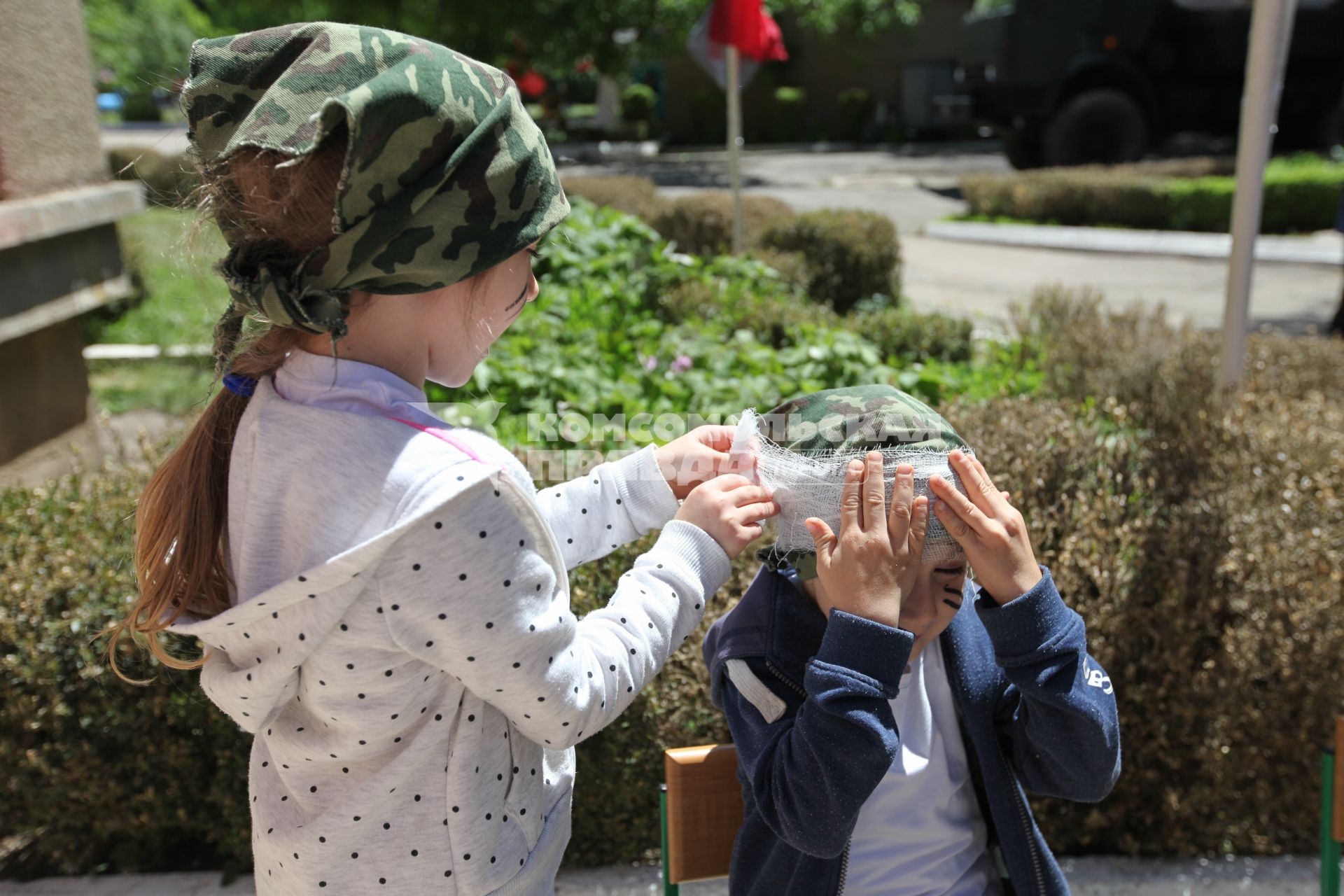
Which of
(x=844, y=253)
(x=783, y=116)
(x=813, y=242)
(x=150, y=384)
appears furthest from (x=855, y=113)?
(x=150, y=384)

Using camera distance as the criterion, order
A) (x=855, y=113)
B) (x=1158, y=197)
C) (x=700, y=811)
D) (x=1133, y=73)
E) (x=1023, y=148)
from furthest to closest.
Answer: (x=855, y=113), (x=1023, y=148), (x=1133, y=73), (x=1158, y=197), (x=700, y=811)

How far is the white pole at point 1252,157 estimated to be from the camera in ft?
10.5

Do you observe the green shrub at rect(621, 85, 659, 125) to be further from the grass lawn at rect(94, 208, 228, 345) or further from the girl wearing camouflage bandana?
the girl wearing camouflage bandana

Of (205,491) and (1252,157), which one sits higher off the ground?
(1252,157)

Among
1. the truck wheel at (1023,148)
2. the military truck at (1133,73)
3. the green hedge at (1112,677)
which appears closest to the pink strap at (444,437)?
the green hedge at (1112,677)

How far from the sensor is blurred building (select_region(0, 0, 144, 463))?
4266 mm

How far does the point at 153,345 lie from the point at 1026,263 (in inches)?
335

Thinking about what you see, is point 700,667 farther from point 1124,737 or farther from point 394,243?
point 394,243

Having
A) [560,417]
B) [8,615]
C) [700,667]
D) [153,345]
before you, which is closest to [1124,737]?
[700,667]

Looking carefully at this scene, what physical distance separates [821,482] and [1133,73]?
16.7 metres

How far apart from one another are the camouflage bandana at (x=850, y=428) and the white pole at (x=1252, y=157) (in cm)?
219

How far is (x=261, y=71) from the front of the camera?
1.14 meters

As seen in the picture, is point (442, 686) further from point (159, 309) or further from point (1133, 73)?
point (1133, 73)

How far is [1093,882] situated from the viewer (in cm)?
255
